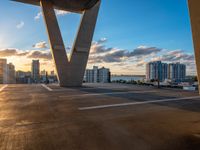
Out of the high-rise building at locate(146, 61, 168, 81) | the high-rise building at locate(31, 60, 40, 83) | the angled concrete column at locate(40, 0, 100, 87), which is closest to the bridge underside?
the angled concrete column at locate(40, 0, 100, 87)

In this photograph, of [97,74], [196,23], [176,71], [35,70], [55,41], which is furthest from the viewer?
[35,70]

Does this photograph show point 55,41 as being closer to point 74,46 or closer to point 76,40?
point 74,46

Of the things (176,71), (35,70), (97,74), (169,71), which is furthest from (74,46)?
(176,71)

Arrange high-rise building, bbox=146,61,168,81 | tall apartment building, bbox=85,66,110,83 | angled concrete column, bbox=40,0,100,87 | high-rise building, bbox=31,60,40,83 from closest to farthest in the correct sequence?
angled concrete column, bbox=40,0,100,87, tall apartment building, bbox=85,66,110,83, high-rise building, bbox=146,61,168,81, high-rise building, bbox=31,60,40,83

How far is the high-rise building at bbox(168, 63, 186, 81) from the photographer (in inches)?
2467

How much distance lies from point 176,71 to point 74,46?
6158cm

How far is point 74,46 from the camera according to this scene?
1502 centimetres

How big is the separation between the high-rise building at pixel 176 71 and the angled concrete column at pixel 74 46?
56600mm

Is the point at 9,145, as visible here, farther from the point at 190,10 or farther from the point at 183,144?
the point at 190,10

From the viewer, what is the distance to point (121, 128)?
3488 millimetres

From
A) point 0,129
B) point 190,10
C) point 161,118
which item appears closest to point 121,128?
point 161,118

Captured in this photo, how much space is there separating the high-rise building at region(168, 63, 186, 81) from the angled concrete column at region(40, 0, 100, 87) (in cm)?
5660

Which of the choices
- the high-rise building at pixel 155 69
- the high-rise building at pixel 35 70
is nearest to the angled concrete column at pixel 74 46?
the high-rise building at pixel 155 69

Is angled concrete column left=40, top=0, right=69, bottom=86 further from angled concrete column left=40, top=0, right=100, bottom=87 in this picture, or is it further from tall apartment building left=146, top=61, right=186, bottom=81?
tall apartment building left=146, top=61, right=186, bottom=81
